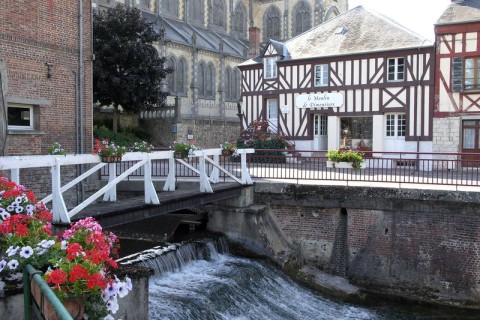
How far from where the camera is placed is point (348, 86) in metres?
20.2

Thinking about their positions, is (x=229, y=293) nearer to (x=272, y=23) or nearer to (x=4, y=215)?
(x=4, y=215)

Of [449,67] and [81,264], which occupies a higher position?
[449,67]

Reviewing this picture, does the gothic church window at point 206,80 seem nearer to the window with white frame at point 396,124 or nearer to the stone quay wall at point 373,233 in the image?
the window with white frame at point 396,124

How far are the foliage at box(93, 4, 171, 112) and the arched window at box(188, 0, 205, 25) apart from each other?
14930 mm

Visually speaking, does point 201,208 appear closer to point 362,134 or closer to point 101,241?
point 101,241

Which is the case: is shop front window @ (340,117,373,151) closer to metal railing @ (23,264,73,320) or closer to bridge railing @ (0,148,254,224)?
bridge railing @ (0,148,254,224)

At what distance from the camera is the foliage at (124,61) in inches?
870

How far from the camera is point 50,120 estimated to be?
35.3 ft

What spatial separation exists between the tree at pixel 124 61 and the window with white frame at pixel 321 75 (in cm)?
759

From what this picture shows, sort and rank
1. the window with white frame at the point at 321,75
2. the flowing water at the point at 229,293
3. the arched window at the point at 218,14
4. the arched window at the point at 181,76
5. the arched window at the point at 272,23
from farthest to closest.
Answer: the arched window at the point at 272,23 < the arched window at the point at 218,14 < the arched window at the point at 181,76 < the window with white frame at the point at 321,75 < the flowing water at the point at 229,293

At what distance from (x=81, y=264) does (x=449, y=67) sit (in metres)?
17.4

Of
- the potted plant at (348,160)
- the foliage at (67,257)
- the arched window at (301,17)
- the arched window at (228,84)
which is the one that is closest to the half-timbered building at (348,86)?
the potted plant at (348,160)

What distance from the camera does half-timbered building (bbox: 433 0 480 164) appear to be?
17156mm

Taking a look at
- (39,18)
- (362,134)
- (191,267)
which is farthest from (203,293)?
(362,134)
